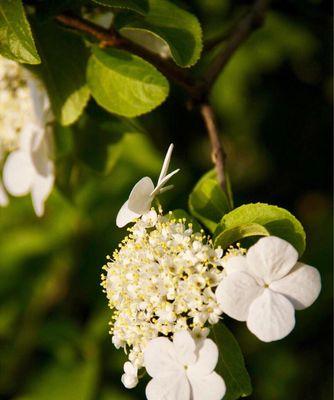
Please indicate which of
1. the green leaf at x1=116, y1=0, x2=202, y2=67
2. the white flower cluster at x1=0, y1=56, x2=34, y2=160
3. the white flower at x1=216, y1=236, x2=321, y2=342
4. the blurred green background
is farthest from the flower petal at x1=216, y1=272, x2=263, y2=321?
the blurred green background

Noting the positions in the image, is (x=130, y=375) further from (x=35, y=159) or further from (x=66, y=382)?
(x=66, y=382)

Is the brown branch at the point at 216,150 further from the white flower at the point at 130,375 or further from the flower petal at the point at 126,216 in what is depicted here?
the white flower at the point at 130,375

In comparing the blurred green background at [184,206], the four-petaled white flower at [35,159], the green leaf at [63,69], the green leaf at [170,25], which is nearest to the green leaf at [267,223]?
the green leaf at [170,25]

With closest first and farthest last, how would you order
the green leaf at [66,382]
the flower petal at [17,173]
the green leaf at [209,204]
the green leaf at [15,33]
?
1. the green leaf at [15,33]
2. the green leaf at [209,204]
3. the flower petal at [17,173]
4. the green leaf at [66,382]

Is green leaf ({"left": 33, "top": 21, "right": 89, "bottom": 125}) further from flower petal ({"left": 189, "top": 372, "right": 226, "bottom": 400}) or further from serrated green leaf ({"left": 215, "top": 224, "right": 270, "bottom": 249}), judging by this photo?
flower petal ({"left": 189, "top": 372, "right": 226, "bottom": 400})

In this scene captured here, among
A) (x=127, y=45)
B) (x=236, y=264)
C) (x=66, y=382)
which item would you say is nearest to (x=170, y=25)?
(x=127, y=45)

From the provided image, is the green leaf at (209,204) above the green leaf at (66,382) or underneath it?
above
